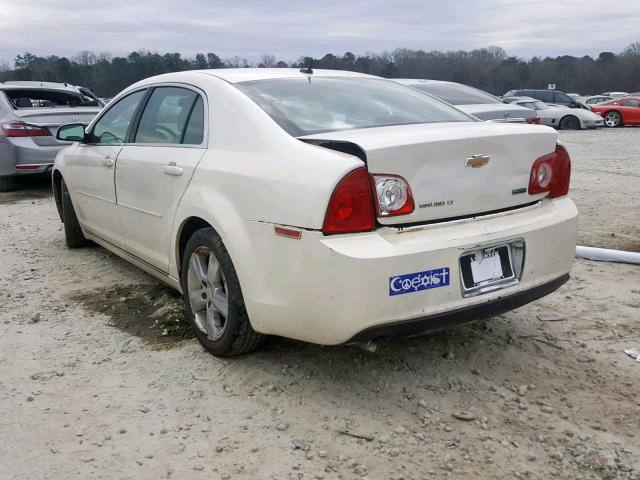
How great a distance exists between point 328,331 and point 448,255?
612 mm

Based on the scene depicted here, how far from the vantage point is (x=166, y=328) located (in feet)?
13.0

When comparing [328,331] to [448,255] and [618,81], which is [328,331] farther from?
[618,81]

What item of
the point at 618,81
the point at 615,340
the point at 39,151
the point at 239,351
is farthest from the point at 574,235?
the point at 618,81

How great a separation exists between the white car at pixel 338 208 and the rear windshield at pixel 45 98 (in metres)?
6.42

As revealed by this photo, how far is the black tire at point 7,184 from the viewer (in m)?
9.19

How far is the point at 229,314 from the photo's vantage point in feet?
10.5

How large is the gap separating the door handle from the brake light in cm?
123

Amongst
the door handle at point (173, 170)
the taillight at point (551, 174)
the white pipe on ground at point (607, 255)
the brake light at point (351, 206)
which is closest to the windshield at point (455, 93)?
the white pipe on ground at point (607, 255)

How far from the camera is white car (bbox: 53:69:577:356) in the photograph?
267 cm

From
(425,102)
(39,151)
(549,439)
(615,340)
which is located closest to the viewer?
(549,439)

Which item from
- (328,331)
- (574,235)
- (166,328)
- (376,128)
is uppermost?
(376,128)

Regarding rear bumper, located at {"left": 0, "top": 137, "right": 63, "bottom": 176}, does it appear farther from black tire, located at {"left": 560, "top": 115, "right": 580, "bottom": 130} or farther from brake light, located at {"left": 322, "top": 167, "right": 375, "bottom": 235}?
black tire, located at {"left": 560, "top": 115, "right": 580, "bottom": 130}

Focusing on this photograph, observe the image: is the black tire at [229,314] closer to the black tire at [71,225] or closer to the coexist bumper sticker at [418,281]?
the coexist bumper sticker at [418,281]

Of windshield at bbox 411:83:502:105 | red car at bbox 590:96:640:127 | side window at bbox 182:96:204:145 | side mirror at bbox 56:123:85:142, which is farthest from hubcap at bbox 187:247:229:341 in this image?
red car at bbox 590:96:640:127
